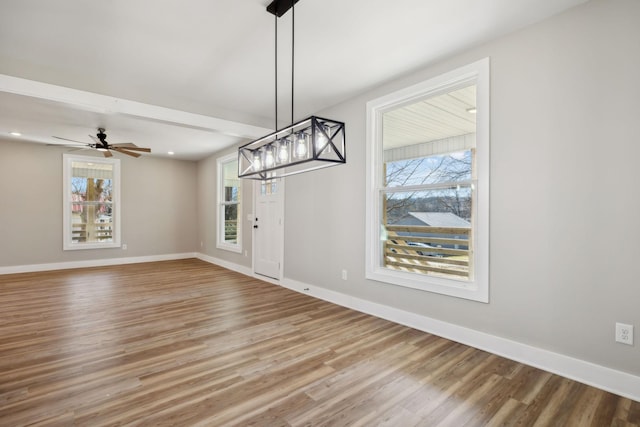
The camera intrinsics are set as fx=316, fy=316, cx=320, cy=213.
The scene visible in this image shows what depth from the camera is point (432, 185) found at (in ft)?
10.5

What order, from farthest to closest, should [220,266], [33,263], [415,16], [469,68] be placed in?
[220,266] → [33,263] → [469,68] → [415,16]

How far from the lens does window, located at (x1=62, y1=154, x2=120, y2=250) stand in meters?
6.58

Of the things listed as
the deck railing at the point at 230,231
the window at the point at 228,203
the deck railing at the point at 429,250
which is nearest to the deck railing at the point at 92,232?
the window at the point at 228,203

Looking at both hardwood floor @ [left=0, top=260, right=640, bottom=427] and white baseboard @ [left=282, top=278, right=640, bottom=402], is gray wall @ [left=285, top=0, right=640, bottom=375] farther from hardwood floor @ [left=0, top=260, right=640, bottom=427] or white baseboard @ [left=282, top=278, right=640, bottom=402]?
hardwood floor @ [left=0, top=260, right=640, bottom=427]

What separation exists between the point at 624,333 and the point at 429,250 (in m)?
1.53

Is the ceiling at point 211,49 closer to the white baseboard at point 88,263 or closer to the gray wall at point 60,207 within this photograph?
the gray wall at point 60,207

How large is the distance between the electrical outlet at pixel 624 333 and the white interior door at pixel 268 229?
157 inches

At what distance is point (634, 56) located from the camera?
2.05 metres

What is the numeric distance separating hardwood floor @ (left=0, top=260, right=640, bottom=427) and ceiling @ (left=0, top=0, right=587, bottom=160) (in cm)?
245

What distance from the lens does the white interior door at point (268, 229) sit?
205 inches

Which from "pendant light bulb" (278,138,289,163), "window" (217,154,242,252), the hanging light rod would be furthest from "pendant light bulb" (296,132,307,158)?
"window" (217,154,242,252)

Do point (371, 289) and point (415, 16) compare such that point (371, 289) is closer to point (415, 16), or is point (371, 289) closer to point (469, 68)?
point (469, 68)

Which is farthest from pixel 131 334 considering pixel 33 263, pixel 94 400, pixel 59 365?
pixel 33 263

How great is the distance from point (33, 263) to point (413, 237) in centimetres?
729
